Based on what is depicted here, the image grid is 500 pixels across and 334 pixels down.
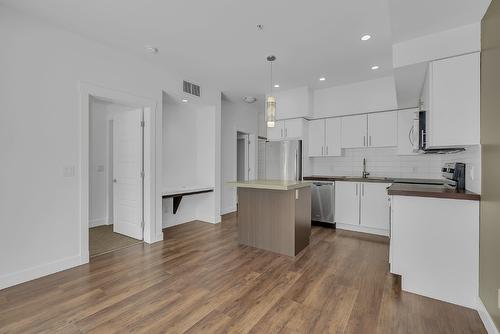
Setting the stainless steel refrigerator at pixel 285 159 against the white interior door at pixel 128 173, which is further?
the stainless steel refrigerator at pixel 285 159

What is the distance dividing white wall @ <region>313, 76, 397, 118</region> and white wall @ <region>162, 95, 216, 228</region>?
7.32ft

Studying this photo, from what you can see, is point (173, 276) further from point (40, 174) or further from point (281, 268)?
point (40, 174)

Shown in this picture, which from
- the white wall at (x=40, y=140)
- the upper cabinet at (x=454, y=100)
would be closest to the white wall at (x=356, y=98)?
the upper cabinet at (x=454, y=100)

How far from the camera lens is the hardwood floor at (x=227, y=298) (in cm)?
174

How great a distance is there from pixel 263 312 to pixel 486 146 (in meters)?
2.19

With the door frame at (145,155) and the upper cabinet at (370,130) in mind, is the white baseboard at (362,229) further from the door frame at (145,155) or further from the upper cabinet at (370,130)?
the door frame at (145,155)

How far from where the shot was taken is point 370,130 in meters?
4.26

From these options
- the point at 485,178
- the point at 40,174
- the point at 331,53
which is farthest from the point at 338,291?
the point at 40,174

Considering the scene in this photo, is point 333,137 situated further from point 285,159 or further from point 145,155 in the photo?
point 145,155

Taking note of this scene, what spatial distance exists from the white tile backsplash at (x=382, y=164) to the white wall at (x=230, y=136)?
6.29 ft

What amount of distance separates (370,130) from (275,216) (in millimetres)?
2528

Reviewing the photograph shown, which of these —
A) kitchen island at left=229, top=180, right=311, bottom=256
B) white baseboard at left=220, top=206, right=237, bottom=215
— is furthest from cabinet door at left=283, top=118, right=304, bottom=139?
white baseboard at left=220, top=206, right=237, bottom=215

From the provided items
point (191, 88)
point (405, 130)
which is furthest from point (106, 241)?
point (405, 130)

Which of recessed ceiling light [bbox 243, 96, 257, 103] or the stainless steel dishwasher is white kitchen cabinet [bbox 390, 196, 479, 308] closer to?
the stainless steel dishwasher
